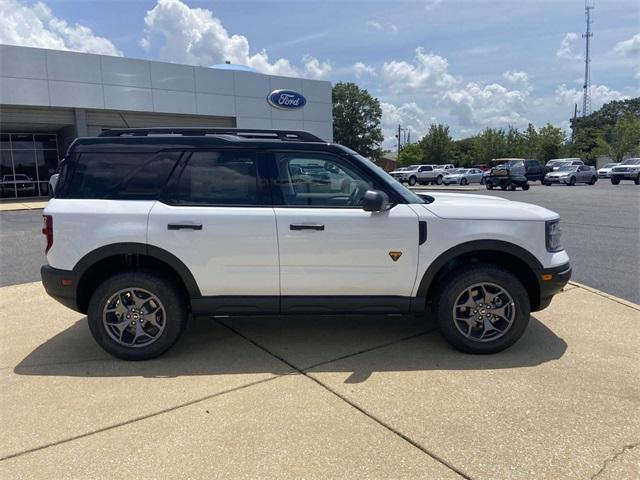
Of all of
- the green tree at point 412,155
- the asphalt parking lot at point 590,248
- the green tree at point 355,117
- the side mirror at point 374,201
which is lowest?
the asphalt parking lot at point 590,248

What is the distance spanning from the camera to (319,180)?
396 centimetres

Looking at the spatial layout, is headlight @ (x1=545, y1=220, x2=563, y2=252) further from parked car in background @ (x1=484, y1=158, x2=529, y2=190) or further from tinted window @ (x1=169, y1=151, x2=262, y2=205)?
parked car in background @ (x1=484, y1=158, x2=529, y2=190)

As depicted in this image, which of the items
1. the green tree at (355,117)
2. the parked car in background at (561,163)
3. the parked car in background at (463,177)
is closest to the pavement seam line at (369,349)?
the parked car in background at (561,163)

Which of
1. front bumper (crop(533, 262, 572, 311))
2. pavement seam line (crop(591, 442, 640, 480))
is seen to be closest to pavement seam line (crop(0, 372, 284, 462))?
pavement seam line (crop(591, 442, 640, 480))

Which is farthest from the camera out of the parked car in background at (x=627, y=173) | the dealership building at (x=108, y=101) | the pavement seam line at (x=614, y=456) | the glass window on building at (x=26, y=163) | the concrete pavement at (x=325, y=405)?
the parked car in background at (x=627, y=173)

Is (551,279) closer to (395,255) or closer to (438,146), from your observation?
(395,255)

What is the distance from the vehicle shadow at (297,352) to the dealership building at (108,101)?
20678mm

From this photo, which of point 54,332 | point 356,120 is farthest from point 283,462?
point 356,120

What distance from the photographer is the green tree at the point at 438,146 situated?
68.1 metres

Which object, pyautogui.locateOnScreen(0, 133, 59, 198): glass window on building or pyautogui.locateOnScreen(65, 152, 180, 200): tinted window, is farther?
pyautogui.locateOnScreen(0, 133, 59, 198): glass window on building

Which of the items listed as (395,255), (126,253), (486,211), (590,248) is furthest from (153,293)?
(590,248)

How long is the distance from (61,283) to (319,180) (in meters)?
2.33

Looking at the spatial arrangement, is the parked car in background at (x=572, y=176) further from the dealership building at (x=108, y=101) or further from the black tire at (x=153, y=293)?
the black tire at (x=153, y=293)

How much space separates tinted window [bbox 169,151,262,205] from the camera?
151 inches
